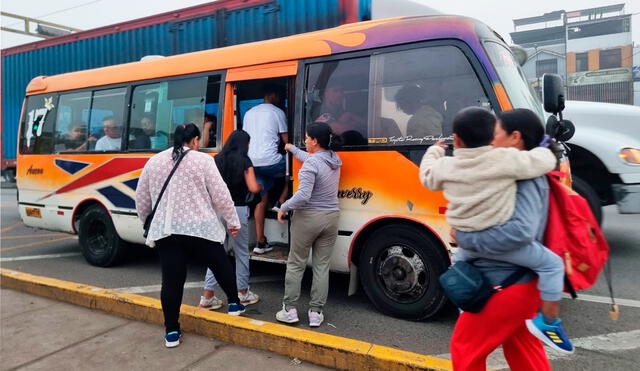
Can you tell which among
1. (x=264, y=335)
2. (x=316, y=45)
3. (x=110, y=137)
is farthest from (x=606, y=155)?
(x=110, y=137)

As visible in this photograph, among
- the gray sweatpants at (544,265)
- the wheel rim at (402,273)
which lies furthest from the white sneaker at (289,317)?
the gray sweatpants at (544,265)

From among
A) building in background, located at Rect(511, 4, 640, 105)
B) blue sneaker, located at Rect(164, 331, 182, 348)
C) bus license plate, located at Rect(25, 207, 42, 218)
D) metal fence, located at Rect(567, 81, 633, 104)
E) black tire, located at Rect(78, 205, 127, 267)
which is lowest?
blue sneaker, located at Rect(164, 331, 182, 348)

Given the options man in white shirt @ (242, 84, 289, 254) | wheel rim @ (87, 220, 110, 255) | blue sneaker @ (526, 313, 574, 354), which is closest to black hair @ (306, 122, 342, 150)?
man in white shirt @ (242, 84, 289, 254)

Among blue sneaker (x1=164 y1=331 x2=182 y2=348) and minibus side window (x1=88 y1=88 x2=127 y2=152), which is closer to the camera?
blue sneaker (x1=164 y1=331 x2=182 y2=348)

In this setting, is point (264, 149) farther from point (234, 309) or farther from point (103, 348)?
point (103, 348)

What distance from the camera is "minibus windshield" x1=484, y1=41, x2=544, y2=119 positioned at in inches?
142

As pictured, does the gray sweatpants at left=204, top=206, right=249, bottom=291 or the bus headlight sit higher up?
the bus headlight

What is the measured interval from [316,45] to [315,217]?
174 cm

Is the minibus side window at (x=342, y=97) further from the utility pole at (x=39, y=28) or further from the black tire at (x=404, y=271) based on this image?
the utility pole at (x=39, y=28)

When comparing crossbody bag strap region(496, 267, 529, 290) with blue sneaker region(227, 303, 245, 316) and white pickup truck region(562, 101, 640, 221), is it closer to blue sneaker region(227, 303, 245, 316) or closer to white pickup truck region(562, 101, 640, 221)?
blue sneaker region(227, 303, 245, 316)

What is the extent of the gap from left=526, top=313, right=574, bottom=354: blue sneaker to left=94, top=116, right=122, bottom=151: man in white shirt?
5.43 meters

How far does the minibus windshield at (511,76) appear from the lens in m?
3.61

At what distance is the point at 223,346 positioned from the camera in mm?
3584

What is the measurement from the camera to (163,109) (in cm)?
560
